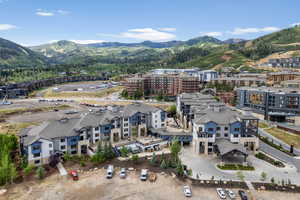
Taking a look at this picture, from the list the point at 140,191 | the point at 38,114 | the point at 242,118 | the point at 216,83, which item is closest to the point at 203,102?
the point at 242,118

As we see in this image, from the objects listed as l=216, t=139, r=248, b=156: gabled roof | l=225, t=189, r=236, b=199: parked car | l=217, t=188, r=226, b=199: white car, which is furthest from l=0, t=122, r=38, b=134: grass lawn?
l=225, t=189, r=236, b=199: parked car

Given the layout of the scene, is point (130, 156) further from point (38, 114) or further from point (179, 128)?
point (38, 114)

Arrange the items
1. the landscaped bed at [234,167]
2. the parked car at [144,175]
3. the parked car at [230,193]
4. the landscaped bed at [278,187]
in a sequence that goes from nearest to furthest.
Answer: the parked car at [230,193] < the landscaped bed at [278,187] < the parked car at [144,175] < the landscaped bed at [234,167]

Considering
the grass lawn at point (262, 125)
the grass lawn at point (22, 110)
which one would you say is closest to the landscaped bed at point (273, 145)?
the grass lawn at point (262, 125)

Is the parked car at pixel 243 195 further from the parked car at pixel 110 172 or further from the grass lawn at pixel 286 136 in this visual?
the grass lawn at pixel 286 136

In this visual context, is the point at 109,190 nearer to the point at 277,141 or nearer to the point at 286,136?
the point at 277,141
